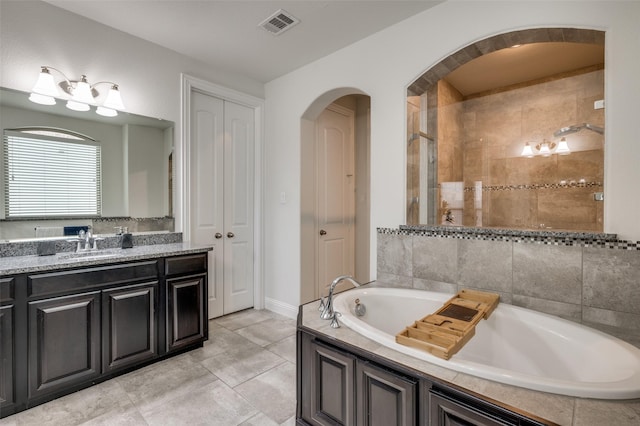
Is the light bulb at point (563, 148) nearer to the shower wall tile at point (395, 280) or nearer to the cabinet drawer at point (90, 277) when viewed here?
the shower wall tile at point (395, 280)

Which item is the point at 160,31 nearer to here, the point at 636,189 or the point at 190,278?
the point at 190,278

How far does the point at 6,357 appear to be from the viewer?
1.69 metres

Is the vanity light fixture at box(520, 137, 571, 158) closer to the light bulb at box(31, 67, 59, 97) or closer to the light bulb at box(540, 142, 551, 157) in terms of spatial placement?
the light bulb at box(540, 142, 551, 157)

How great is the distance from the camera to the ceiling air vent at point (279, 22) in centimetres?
229

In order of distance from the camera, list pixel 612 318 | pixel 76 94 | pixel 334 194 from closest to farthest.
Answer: pixel 612 318 → pixel 76 94 → pixel 334 194

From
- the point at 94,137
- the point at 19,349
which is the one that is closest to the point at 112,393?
the point at 19,349

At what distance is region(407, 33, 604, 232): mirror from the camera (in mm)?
2516

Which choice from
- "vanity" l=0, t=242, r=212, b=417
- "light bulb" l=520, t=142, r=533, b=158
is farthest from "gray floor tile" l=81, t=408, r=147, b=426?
"light bulb" l=520, t=142, r=533, b=158

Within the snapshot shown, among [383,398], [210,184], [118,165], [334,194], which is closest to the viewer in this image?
[383,398]

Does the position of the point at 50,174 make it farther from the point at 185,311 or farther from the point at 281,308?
the point at 281,308

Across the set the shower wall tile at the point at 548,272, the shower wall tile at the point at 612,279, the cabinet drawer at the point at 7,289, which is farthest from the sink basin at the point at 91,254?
the shower wall tile at the point at 612,279

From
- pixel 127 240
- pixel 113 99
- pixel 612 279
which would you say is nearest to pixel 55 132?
pixel 113 99

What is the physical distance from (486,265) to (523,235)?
0.95 ft

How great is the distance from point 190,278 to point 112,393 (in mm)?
859
